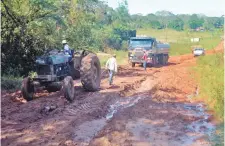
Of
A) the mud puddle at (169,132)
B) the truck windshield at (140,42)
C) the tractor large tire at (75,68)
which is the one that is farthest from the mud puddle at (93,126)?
the truck windshield at (140,42)

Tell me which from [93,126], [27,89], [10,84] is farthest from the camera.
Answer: [10,84]

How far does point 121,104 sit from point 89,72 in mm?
1578

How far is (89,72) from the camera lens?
42.1 feet

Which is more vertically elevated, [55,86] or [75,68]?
[75,68]

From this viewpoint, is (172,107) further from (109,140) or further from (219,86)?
(109,140)

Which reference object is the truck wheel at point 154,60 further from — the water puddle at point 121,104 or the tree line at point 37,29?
the water puddle at point 121,104

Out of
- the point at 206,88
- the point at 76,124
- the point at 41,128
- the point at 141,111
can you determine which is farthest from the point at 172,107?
the point at 41,128

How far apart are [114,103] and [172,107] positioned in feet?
6.34

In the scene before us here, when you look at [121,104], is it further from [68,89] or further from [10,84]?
[10,84]

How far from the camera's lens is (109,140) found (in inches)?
319

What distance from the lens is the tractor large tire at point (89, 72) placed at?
12.8m

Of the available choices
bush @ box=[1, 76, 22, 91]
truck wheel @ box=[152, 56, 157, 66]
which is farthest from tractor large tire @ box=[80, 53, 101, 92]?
truck wheel @ box=[152, 56, 157, 66]

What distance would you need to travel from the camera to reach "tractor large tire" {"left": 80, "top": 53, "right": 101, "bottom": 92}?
12.8 meters

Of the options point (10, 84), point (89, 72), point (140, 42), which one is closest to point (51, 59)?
point (89, 72)
